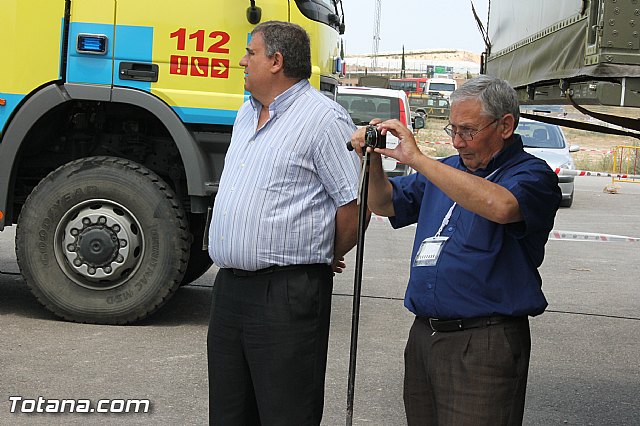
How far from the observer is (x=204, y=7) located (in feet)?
23.6

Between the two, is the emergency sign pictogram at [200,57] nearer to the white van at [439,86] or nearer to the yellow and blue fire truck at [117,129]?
the yellow and blue fire truck at [117,129]

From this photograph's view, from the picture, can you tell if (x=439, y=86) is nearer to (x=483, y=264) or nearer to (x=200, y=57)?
(x=200, y=57)

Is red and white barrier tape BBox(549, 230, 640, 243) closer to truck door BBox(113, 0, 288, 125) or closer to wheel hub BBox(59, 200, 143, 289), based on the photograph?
truck door BBox(113, 0, 288, 125)

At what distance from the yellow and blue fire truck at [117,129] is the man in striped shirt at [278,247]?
10.1 feet

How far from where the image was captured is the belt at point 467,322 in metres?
3.63

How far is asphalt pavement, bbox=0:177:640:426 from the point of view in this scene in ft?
19.5

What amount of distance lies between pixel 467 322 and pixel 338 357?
3401mm

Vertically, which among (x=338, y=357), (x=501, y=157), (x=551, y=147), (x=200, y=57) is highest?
(x=200, y=57)

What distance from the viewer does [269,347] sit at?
13.1 feet

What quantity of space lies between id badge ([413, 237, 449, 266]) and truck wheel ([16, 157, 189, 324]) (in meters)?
3.88

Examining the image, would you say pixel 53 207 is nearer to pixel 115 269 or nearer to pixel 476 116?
pixel 115 269

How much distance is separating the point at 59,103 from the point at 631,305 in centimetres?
526
